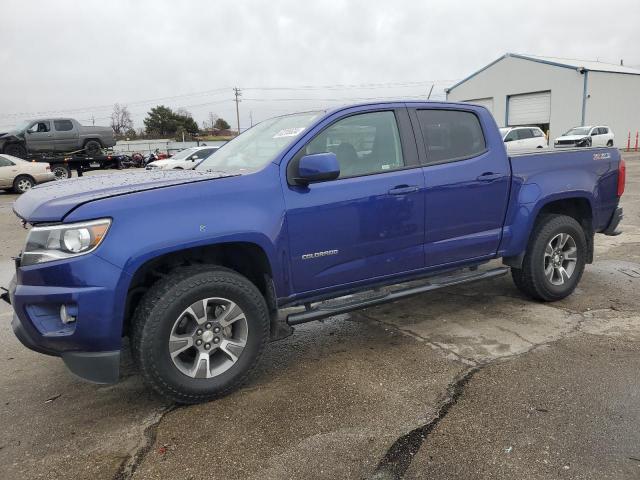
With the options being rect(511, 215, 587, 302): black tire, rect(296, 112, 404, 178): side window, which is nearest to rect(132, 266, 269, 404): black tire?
rect(296, 112, 404, 178): side window

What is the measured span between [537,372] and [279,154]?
7.57 feet

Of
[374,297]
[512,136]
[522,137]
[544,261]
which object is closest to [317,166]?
[374,297]

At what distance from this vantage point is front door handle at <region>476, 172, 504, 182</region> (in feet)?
13.8

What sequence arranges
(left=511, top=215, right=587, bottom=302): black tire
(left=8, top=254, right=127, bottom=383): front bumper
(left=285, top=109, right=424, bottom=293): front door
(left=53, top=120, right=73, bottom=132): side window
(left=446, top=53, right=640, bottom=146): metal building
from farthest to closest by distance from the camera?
(left=446, top=53, right=640, bottom=146): metal building, (left=53, top=120, right=73, bottom=132): side window, (left=511, top=215, right=587, bottom=302): black tire, (left=285, top=109, right=424, bottom=293): front door, (left=8, top=254, right=127, bottom=383): front bumper

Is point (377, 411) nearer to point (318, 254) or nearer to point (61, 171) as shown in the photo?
point (318, 254)

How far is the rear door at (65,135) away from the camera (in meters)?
21.8

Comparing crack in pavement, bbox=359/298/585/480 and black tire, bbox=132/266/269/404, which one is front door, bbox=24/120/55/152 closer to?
black tire, bbox=132/266/269/404

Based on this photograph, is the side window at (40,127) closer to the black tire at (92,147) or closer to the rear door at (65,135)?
the rear door at (65,135)

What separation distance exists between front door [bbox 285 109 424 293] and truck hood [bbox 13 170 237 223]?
2.05 ft

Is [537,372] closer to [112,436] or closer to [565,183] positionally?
[565,183]

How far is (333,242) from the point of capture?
3.50m

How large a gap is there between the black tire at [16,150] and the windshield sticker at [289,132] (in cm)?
2134

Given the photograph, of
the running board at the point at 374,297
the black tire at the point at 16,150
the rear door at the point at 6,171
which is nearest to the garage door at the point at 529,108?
the black tire at the point at 16,150

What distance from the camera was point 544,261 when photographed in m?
4.76
